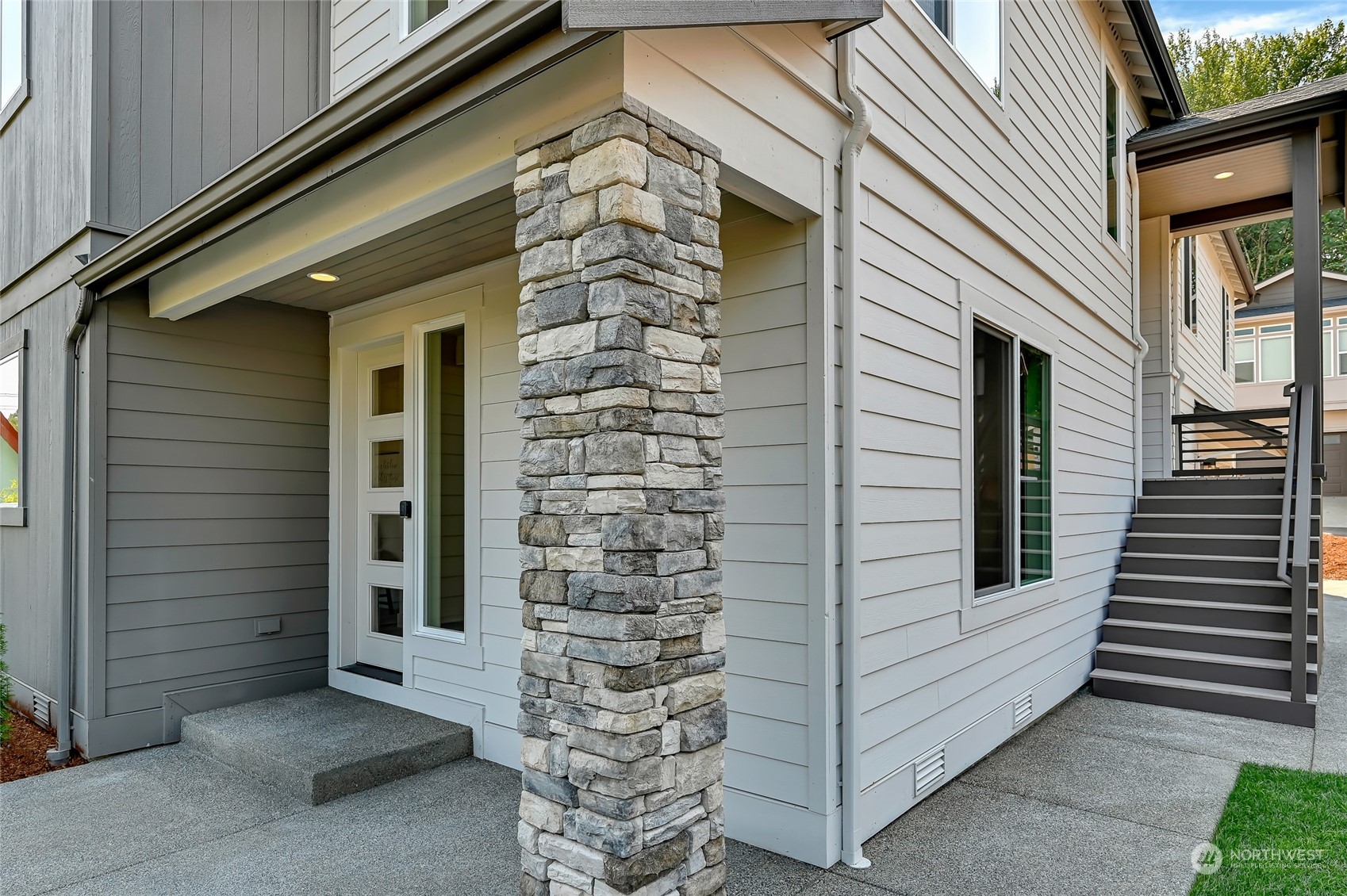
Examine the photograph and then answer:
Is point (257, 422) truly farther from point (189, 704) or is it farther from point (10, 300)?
point (10, 300)

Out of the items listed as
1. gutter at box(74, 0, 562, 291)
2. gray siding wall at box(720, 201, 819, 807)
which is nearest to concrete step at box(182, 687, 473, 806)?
gray siding wall at box(720, 201, 819, 807)

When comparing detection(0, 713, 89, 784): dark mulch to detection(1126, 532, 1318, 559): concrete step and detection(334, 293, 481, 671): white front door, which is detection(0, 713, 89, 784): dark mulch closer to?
detection(334, 293, 481, 671): white front door

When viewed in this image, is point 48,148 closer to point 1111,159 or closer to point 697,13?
point 697,13

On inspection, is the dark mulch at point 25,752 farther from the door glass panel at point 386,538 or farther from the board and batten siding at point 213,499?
the door glass panel at point 386,538

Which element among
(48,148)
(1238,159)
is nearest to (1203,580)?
(1238,159)

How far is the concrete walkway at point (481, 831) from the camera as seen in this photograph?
2.84m

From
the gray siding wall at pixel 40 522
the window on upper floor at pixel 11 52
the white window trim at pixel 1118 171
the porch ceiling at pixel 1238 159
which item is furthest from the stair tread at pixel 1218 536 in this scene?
the window on upper floor at pixel 11 52

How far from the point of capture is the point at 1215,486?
675 centimetres

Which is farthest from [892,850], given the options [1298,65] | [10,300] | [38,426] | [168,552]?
[1298,65]

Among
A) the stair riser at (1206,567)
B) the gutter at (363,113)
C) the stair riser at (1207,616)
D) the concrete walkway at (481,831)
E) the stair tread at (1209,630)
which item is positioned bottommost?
the concrete walkway at (481,831)

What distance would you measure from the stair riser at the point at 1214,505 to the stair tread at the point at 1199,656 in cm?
149

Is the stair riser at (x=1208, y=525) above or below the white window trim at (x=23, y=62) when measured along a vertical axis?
below

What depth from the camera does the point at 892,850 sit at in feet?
10.0

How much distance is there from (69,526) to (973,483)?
478cm
